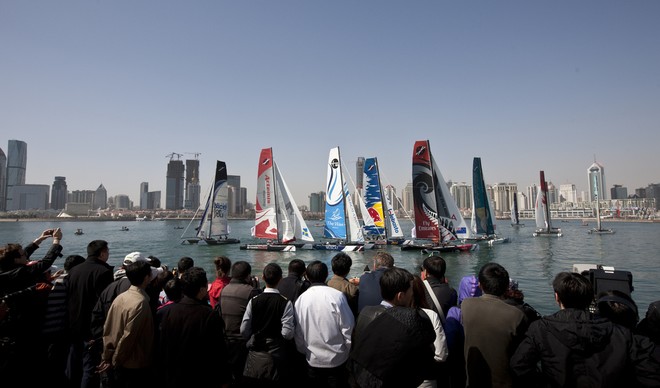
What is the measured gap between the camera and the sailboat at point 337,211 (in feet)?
118

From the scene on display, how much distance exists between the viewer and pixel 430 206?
32094 millimetres

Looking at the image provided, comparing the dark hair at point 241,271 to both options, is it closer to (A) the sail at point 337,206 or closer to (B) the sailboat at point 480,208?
(A) the sail at point 337,206

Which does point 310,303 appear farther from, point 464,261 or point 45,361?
point 464,261

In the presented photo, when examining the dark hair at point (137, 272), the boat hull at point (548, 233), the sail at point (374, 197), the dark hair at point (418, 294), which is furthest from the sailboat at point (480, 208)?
the dark hair at point (137, 272)

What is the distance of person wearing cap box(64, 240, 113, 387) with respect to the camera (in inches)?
161

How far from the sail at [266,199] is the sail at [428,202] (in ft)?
47.9

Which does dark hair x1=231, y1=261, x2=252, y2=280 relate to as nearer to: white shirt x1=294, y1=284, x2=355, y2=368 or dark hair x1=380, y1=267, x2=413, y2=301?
white shirt x1=294, y1=284, x2=355, y2=368

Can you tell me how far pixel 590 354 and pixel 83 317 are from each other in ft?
17.1

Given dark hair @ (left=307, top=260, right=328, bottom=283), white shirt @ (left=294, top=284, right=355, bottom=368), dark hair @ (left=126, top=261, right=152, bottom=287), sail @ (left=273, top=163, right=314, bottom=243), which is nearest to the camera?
white shirt @ (left=294, top=284, right=355, bottom=368)

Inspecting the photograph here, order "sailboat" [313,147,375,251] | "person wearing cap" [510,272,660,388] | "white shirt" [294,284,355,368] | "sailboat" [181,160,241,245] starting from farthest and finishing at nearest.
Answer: "sailboat" [181,160,241,245] → "sailboat" [313,147,375,251] → "white shirt" [294,284,355,368] → "person wearing cap" [510,272,660,388]

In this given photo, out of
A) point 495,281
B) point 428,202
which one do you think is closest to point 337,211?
point 428,202

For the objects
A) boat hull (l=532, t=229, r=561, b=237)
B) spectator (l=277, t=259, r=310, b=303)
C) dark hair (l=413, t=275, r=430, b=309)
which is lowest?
boat hull (l=532, t=229, r=561, b=237)

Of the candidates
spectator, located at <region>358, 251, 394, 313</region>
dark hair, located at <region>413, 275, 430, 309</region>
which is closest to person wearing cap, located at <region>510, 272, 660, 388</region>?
dark hair, located at <region>413, 275, 430, 309</region>

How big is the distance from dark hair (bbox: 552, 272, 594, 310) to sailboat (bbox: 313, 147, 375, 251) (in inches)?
1275
